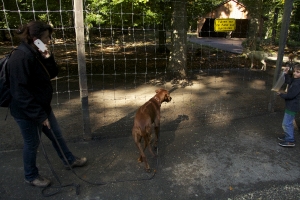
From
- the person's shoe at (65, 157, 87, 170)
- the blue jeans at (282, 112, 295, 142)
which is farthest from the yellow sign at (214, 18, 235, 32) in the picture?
the person's shoe at (65, 157, 87, 170)

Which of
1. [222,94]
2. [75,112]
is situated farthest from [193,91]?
[75,112]

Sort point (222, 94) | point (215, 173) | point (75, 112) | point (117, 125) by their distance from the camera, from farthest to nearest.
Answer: point (222, 94)
point (75, 112)
point (117, 125)
point (215, 173)

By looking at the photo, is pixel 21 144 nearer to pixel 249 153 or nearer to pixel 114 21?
pixel 249 153

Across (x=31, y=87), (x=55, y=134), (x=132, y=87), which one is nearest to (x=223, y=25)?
(x=132, y=87)

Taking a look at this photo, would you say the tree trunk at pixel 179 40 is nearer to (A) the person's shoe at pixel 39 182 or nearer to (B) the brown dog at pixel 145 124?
(B) the brown dog at pixel 145 124

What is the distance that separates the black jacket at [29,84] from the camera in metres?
2.57

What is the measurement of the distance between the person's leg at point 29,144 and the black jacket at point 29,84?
0.11 m

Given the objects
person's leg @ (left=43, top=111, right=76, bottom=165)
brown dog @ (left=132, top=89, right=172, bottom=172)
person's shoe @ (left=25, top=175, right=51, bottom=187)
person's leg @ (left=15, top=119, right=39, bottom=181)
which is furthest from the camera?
brown dog @ (left=132, top=89, right=172, bottom=172)

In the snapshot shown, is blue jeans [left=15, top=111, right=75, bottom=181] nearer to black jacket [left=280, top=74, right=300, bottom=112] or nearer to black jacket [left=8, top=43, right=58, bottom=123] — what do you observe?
black jacket [left=8, top=43, right=58, bottom=123]

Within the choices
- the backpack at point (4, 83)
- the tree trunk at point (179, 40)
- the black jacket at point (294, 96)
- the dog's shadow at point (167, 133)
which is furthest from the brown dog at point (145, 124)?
the tree trunk at point (179, 40)

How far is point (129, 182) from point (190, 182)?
0.80m

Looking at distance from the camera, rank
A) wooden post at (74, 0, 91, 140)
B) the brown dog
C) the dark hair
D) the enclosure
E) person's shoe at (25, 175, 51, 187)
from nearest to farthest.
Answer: the dark hair, person's shoe at (25, 175, 51, 187), the brown dog, wooden post at (74, 0, 91, 140), the enclosure

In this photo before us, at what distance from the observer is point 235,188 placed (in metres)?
3.22

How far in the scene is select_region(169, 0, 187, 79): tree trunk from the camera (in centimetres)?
820
